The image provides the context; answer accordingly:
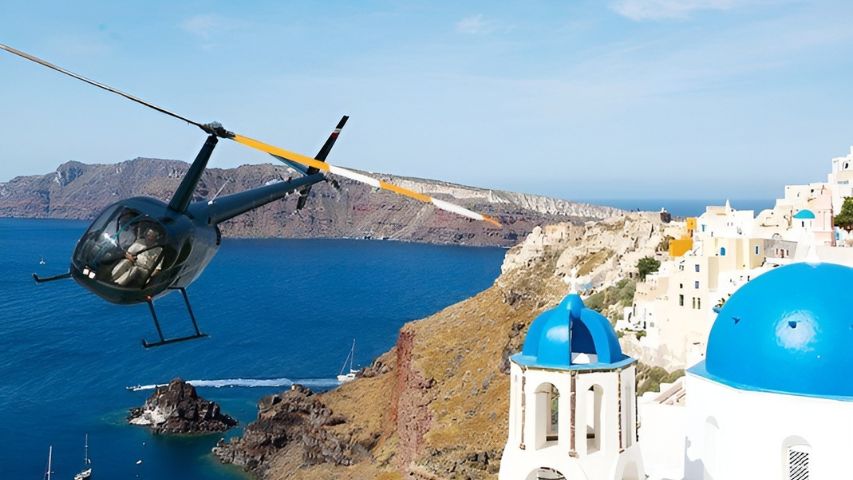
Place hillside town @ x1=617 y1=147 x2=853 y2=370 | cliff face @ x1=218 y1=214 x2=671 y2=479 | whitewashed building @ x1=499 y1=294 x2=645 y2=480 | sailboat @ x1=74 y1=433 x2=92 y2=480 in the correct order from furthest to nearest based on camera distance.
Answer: sailboat @ x1=74 y1=433 x2=92 y2=480, cliff face @ x1=218 y1=214 x2=671 y2=479, hillside town @ x1=617 y1=147 x2=853 y2=370, whitewashed building @ x1=499 y1=294 x2=645 y2=480

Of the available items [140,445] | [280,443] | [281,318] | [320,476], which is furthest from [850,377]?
[281,318]

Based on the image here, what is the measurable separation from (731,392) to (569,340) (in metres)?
2.87

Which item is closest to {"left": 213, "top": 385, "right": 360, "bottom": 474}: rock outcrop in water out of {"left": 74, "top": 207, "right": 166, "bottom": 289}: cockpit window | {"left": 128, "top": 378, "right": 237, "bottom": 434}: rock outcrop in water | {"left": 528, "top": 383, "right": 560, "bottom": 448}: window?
{"left": 128, "top": 378, "right": 237, "bottom": 434}: rock outcrop in water

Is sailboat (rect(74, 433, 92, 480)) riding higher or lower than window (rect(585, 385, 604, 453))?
lower

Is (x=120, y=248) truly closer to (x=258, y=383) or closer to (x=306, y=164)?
(x=306, y=164)

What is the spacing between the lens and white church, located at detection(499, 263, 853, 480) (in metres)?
13.3

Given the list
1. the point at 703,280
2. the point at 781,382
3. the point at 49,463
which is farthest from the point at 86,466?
the point at 781,382

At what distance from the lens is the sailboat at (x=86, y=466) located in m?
49.7

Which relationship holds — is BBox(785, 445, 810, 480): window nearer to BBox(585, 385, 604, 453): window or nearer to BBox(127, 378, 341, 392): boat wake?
BBox(585, 385, 604, 453): window

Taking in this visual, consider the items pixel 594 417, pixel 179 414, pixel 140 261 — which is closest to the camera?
pixel 594 417

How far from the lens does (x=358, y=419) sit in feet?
179

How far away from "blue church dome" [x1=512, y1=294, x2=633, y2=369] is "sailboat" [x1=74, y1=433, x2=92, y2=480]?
1692 inches

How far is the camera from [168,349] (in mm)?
88875

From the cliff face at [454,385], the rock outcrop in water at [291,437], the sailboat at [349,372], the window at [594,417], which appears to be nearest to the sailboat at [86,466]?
the rock outcrop in water at [291,437]
